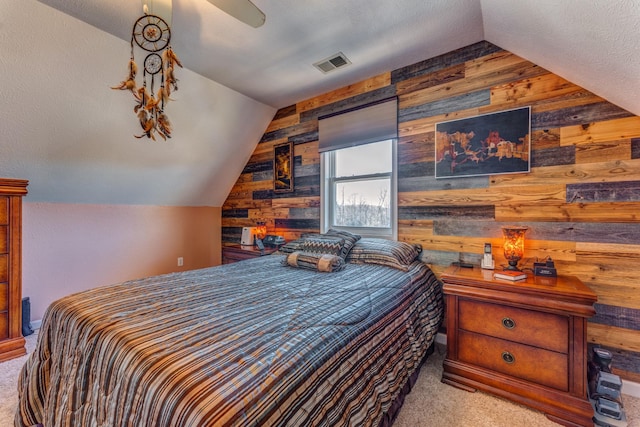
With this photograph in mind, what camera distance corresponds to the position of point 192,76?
2848 mm

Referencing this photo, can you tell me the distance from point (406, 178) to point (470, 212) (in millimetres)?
666

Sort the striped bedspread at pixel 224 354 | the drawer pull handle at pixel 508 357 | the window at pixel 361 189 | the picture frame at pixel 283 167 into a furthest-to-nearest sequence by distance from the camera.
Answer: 1. the picture frame at pixel 283 167
2. the window at pixel 361 189
3. the drawer pull handle at pixel 508 357
4. the striped bedspread at pixel 224 354

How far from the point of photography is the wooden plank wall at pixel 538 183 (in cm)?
185

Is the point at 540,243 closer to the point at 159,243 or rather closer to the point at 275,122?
the point at 275,122

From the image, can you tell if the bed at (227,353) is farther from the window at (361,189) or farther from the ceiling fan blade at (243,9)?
the ceiling fan blade at (243,9)

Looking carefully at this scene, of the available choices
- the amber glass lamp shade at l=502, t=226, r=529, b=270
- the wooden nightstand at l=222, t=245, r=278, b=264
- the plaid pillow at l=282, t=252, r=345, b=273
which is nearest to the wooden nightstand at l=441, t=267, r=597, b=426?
the amber glass lamp shade at l=502, t=226, r=529, b=270

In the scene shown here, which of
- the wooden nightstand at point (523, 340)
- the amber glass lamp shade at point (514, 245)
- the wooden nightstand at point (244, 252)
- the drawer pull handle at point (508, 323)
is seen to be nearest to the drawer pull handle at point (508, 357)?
the wooden nightstand at point (523, 340)

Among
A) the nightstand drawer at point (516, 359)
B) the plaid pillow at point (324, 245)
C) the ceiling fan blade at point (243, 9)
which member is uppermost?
the ceiling fan blade at point (243, 9)

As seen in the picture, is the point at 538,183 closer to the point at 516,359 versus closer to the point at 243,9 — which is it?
the point at 516,359

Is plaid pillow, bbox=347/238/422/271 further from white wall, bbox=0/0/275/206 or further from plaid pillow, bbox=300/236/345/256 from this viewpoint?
white wall, bbox=0/0/275/206

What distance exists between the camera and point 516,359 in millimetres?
1733

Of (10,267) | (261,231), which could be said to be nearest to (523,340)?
(261,231)

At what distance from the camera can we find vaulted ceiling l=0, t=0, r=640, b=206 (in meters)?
1.65

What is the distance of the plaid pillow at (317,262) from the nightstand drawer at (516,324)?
929mm
